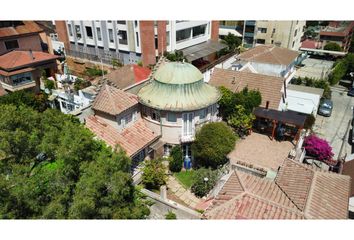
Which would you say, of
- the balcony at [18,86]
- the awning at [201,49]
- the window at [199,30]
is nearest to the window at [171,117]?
the balcony at [18,86]

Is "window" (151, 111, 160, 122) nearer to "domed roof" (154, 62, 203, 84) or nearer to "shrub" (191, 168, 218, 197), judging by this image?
"domed roof" (154, 62, 203, 84)

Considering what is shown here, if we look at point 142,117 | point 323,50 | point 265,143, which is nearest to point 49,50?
point 142,117

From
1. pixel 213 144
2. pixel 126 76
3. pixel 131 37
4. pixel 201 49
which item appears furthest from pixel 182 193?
pixel 201 49

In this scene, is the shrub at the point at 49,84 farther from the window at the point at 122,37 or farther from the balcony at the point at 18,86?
the window at the point at 122,37

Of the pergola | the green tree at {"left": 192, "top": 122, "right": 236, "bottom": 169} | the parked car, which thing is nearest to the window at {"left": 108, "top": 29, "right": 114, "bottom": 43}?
the pergola

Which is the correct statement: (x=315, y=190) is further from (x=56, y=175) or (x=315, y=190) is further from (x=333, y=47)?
(x=333, y=47)
